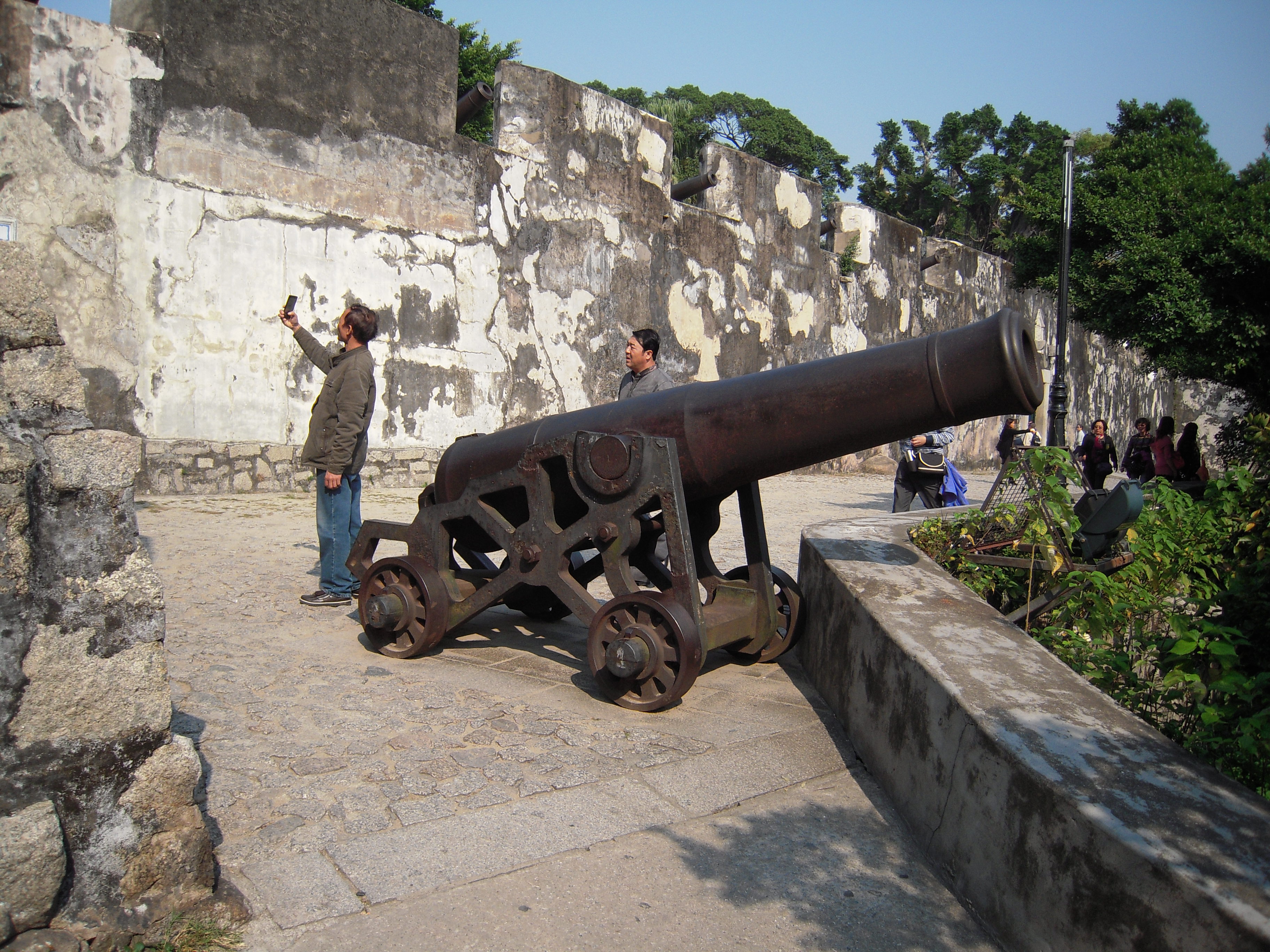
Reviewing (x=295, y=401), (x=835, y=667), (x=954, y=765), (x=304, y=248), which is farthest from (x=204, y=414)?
(x=954, y=765)

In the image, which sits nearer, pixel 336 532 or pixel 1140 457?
pixel 336 532

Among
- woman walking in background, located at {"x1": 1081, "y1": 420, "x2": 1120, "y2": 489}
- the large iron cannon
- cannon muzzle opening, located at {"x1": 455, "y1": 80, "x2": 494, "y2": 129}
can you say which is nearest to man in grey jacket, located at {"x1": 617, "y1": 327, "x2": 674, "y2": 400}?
the large iron cannon

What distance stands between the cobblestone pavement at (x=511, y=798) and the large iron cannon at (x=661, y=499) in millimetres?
231

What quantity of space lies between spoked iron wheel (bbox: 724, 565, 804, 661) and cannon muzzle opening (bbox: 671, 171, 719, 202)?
36.1ft

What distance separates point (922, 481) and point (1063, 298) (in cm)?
385

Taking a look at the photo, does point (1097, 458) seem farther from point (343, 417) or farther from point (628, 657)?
point (628, 657)

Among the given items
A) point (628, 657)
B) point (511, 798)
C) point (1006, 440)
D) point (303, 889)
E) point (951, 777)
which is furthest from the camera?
point (1006, 440)

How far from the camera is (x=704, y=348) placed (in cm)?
1515

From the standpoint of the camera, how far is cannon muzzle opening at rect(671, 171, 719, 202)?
14750 mm

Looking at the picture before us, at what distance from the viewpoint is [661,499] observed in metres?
3.70

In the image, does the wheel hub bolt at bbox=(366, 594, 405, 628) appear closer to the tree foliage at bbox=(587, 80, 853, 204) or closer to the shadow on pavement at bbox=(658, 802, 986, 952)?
the shadow on pavement at bbox=(658, 802, 986, 952)

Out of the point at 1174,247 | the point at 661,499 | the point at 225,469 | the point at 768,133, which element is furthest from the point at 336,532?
the point at 768,133

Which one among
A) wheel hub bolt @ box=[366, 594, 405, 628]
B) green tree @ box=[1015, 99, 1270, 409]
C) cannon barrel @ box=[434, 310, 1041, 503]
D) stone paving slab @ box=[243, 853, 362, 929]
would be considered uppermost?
green tree @ box=[1015, 99, 1270, 409]

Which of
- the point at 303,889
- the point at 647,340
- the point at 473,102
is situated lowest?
the point at 303,889
